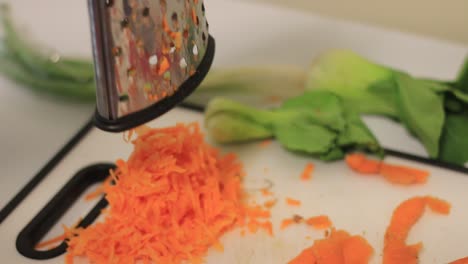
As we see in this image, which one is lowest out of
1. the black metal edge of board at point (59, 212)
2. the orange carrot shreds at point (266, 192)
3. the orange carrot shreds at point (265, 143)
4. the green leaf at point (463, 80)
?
the black metal edge of board at point (59, 212)

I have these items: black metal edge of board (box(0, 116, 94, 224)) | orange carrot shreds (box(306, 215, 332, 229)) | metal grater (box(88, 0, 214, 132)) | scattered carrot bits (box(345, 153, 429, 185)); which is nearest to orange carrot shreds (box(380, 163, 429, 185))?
scattered carrot bits (box(345, 153, 429, 185))

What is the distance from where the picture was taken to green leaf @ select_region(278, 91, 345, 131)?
84cm

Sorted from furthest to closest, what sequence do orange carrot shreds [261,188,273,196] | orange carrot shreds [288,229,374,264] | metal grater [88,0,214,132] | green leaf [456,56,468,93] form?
green leaf [456,56,468,93] < orange carrot shreds [261,188,273,196] < orange carrot shreds [288,229,374,264] < metal grater [88,0,214,132]

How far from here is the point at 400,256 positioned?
27.2 inches

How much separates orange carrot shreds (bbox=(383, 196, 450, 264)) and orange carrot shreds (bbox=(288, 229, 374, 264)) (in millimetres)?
24

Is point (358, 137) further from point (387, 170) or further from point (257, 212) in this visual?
point (257, 212)

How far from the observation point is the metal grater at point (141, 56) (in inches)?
22.5

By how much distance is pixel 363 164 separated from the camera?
32.4 inches

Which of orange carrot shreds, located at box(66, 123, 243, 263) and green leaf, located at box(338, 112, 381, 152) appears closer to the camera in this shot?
orange carrot shreds, located at box(66, 123, 243, 263)

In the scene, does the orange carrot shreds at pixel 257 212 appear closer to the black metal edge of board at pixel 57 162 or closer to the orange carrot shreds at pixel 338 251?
the orange carrot shreds at pixel 338 251

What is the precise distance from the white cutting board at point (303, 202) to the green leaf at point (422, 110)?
46 millimetres

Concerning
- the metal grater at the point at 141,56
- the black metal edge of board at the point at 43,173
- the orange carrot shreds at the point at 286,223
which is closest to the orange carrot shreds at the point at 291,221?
the orange carrot shreds at the point at 286,223

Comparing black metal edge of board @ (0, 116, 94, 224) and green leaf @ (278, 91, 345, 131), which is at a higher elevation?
green leaf @ (278, 91, 345, 131)

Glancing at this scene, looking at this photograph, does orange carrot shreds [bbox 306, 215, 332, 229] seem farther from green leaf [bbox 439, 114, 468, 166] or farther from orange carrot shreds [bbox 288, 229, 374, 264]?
green leaf [bbox 439, 114, 468, 166]
